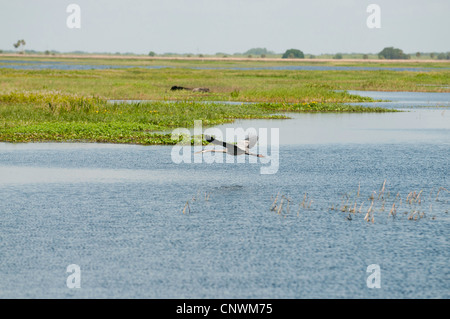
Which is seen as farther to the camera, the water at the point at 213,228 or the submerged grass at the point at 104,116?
the submerged grass at the point at 104,116

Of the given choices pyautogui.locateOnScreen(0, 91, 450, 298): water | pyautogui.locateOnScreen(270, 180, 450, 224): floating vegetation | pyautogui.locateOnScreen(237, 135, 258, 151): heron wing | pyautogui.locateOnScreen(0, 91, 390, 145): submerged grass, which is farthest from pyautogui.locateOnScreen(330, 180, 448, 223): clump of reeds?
pyautogui.locateOnScreen(0, 91, 390, 145): submerged grass

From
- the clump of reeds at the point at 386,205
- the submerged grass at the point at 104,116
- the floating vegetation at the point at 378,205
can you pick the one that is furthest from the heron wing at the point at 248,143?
the submerged grass at the point at 104,116

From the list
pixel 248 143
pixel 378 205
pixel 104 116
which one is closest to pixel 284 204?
pixel 378 205

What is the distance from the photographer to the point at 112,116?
128 feet

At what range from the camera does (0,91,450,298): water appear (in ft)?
38.7

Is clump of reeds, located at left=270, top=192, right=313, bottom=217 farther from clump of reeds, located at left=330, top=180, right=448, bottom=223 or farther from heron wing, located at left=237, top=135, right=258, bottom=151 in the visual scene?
heron wing, located at left=237, top=135, right=258, bottom=151

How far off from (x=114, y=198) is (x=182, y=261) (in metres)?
6.30

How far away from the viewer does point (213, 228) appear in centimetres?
1547

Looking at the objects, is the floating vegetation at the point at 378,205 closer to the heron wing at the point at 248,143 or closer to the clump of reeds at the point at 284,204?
the clump of reeds at the point at 284,204

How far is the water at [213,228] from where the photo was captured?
38.7 feet

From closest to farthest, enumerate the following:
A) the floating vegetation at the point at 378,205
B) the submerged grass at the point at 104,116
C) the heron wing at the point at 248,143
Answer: the floating vegetation at the point at 378,205, the heron wing at the point at 248,143, the submerged grass at the point at 104,116

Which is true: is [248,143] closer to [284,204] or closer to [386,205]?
[284,204]

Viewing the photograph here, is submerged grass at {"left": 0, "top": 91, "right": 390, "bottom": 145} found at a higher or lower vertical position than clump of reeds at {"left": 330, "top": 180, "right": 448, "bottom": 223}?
higher
